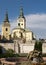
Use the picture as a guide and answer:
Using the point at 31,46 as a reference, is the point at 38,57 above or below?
above

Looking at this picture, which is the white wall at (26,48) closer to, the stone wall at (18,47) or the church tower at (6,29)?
the stone wall at (18,47)

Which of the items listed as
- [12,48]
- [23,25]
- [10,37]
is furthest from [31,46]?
[23,25]

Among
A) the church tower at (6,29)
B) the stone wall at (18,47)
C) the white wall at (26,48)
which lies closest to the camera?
the stone wall at (18,47)

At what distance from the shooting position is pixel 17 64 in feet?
26.1

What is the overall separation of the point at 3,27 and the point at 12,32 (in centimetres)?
318

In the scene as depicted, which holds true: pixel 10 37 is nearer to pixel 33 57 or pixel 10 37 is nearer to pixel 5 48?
pixel 5 48

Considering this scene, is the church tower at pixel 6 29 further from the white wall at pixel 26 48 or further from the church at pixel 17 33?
the white wall at pixel 26 48

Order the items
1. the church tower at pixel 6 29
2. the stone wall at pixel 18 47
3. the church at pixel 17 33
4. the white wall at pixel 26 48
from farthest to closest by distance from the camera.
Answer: the church tower at pixel 6 29 → the church at pixel 17 33 → the white wall at pixel 26 48 → the stone wall at pixel 18 47

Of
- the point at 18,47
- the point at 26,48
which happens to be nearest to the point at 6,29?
the point at 26,48

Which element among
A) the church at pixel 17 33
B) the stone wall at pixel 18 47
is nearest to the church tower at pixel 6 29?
the church at pixel 17 33

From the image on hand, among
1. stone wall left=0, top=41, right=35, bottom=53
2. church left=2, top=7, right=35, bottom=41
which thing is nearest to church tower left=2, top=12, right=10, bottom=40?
church left=2, top=7, right=35, bottom=41

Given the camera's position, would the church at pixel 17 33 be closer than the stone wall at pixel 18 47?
No

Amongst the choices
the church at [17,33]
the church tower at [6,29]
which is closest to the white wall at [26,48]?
the church at [17,33]

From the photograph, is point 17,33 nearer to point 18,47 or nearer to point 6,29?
point 6,29
